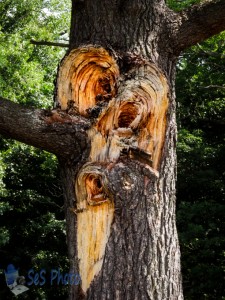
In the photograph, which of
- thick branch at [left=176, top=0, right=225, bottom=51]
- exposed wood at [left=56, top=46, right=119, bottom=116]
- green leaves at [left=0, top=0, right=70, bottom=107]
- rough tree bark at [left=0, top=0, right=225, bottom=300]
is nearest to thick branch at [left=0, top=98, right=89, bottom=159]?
rough tree bark at [left=0, top=0, right=225, bottom=300]

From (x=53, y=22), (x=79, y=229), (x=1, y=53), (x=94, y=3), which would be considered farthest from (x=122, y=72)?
(x=53, y=22)

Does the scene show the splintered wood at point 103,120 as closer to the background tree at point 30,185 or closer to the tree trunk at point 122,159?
the tree trunk at point 122,159

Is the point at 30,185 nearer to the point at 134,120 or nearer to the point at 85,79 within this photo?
the point at 85,79

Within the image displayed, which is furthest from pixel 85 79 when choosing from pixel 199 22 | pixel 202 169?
pixel 202 169

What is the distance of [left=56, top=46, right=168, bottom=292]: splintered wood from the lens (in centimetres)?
266

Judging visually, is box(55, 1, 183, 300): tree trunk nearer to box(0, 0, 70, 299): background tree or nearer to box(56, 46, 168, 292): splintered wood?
box(56, 46, 168, 292): splintered wood

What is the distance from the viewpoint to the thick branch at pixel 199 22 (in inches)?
118

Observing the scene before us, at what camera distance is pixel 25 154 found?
1106 cm

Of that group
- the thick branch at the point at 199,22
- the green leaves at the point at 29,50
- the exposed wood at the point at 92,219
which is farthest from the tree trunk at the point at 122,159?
the green leaves at the point at 29,50

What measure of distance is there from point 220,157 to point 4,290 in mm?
5333

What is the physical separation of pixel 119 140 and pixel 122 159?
11 cm

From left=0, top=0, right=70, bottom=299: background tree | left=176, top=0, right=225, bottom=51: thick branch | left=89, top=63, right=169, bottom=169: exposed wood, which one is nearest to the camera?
left=89, top=63, right=169, bottom=169: exposed wood

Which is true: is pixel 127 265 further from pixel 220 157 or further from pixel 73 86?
pixel 220 157

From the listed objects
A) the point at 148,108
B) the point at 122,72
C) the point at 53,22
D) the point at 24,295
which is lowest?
the point at 24,295
